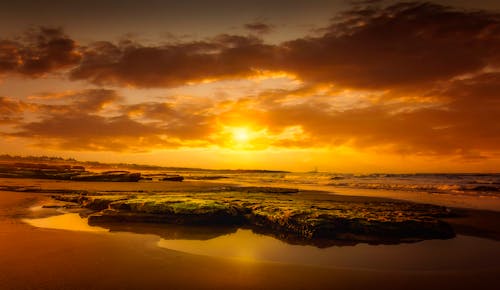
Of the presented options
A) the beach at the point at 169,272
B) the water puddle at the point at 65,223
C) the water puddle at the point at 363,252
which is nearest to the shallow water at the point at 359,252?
the water puddle at the point at 363,252

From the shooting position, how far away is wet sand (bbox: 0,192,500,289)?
25.2 feet

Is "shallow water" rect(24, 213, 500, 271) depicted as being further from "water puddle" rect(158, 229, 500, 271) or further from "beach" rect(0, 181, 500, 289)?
"beach" rect(0, 181, 500, 289)

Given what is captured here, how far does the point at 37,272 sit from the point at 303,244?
7.81 metres

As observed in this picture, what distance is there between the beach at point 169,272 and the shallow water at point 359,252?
1.08 feet

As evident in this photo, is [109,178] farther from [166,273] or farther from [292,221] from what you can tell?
[166,273]

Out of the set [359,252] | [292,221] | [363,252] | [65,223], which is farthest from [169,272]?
[65,223]

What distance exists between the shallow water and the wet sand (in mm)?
496

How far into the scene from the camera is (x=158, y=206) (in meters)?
15.6

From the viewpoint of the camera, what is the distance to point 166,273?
8398mm

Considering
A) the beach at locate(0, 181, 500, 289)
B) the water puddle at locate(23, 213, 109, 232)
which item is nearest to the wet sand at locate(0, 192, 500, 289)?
the beach at locate(0, 181, 500, 289)

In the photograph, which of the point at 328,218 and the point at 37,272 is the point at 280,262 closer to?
the point at 328,218

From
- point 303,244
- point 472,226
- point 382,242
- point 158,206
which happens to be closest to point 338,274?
point 303,244

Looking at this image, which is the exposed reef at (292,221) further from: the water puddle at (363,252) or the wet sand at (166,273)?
the wet sand at (166,273)

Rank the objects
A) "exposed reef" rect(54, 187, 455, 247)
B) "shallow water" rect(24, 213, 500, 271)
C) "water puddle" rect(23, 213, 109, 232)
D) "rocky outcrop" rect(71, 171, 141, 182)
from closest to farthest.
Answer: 1. "shallow water" rect(24, 213, 500, 271)
2. "exposed reef" rect(54, 187, 455, 247)
3. "water puddle" rect(23, 213, 109, 232)
4. "rocky outcrop" rect(71, 171, 141, 182)
